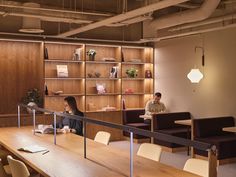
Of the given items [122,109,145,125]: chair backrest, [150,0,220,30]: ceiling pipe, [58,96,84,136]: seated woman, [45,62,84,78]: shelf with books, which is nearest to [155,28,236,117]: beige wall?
[122,109,145,125]: chair backrest

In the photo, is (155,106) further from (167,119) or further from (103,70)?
(103,70)

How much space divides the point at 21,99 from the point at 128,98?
2860 millimetres

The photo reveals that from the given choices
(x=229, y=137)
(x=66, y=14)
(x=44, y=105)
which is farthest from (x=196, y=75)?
(x=44, y=105)

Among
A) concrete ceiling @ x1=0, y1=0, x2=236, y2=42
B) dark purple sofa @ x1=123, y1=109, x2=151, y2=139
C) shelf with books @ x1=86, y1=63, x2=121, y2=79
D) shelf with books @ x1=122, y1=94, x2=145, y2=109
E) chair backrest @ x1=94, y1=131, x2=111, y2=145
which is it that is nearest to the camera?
chair backrest @ x1=94, y1=131, x2=111, y2=145

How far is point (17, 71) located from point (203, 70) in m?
4.27

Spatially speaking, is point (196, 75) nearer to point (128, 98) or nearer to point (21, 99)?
point (128, 98)

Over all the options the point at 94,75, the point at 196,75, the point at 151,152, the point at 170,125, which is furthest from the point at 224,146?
the point at 94,75

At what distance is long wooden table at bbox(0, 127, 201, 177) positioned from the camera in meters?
2.81

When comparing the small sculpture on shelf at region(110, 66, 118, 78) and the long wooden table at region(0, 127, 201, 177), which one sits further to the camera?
the small sculpture on shelf at region(110, 66, 118, 78)

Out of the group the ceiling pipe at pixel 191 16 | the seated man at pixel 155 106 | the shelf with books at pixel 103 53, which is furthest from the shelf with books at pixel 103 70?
the ceiling pipe at pixel 191 16

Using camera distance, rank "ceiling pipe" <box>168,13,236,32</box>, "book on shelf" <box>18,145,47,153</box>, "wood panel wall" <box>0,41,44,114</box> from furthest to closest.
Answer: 1. "wood panel wall" <box>0,41,44,114</box>
2. "ceiling pipe" <box>168,13,236,32</box>
3. "book on shelf" <box>18,145,47,153</box>

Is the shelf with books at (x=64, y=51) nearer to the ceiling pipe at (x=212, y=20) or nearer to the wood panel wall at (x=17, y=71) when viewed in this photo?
the wood panel wall at (x=17, y=71)

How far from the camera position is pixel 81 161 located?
10.6 feet

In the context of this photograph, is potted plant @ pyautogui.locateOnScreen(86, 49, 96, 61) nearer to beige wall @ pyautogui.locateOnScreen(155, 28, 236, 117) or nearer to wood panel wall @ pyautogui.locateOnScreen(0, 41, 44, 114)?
wood panel wall @ pyautogui.locateOnScreen(0, 41, 44, 114)
